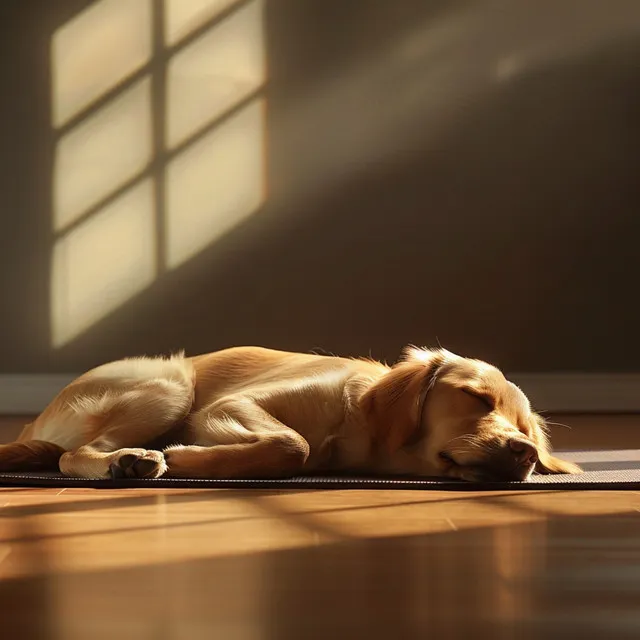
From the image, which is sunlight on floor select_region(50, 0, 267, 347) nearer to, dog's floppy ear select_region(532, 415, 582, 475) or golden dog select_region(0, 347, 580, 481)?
golden dog select_region(0, 347, 580, 481)

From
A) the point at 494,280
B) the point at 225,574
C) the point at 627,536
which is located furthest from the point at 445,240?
the point at 225,574

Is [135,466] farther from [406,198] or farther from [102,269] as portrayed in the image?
[406,198]

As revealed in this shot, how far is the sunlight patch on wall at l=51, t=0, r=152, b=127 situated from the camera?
16.5 ft

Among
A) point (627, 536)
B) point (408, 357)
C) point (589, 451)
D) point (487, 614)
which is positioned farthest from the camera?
point (589, 451)

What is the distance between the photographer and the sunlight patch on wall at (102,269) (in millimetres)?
4980

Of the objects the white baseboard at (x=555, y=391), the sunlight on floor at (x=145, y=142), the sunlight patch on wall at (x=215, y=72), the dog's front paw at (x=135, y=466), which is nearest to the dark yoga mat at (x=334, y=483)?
the dog's front paw at (x=135, y=466)

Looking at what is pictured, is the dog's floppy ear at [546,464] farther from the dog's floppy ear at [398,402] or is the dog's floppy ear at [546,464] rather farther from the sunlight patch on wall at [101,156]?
the sunlight patch on wall at [101,156]

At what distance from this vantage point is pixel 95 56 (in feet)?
16.5

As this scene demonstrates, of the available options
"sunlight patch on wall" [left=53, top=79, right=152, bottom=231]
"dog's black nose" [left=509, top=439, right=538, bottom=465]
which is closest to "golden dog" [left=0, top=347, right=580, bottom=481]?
"dog's black nose" [left=509, top=439, right=538, bottom=465]

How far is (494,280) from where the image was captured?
5023 mm

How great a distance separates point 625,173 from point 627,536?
3.66 m

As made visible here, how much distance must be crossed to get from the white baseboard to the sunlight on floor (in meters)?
0.23

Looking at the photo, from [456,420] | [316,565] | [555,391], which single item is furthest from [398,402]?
[555,391]

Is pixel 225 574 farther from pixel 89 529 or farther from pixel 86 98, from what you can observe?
pixel 86 98
